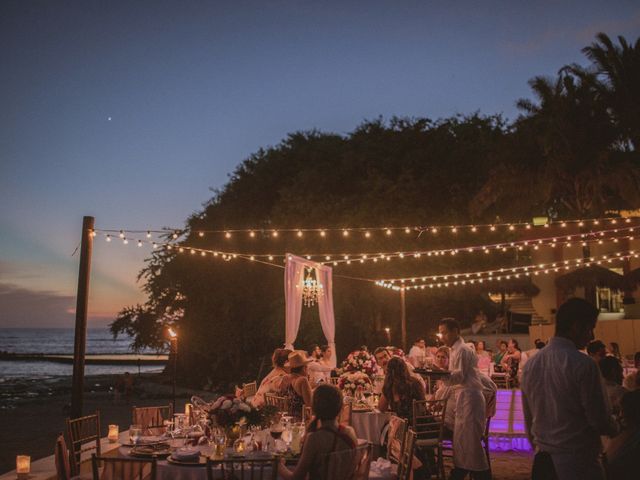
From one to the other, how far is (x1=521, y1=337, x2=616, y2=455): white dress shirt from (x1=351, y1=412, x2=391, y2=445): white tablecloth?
12.6ft

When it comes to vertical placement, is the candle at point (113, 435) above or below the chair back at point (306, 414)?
below

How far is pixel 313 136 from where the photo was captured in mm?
25578

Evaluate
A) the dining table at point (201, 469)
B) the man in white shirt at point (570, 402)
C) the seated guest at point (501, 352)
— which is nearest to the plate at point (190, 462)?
the dining table at point (201, 469)

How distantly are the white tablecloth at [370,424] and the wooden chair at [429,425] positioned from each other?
1.61 feet

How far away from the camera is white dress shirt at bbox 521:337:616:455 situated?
9.87 feet

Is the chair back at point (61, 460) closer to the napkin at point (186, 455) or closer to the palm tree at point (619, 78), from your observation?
the napkin at point (186, 455)

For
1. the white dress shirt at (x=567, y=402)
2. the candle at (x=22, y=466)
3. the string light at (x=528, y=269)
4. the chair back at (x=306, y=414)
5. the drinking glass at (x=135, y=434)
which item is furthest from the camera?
the string light at (x=528, y=269)

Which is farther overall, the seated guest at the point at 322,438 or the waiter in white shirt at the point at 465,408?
the waiter in white shirt at the point at 465,408

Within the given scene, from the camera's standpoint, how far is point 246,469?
4039 mm

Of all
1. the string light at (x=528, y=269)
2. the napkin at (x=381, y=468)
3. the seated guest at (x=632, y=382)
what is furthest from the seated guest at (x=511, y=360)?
the napkin at (x=381, y=468)

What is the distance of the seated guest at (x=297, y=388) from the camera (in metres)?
6.27

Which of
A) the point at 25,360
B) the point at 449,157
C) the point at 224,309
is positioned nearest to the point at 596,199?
the point at 449,157

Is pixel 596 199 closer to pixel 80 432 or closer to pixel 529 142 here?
pixel 529 142

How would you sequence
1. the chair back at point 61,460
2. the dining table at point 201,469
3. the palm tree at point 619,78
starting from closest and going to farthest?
the dining table at point 201,469 < the chair back at point 61,460 < the palm tree at point 619,78
